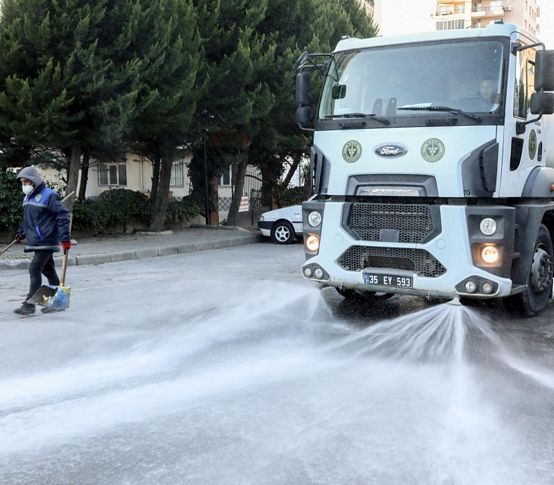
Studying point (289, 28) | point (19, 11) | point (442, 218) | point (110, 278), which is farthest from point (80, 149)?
point (442, 218)

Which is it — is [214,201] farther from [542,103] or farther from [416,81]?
[542,103]

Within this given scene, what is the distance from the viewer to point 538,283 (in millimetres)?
7594

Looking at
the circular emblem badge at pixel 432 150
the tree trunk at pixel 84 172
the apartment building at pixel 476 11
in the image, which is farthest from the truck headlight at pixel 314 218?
the apartment building at pixel 476 11

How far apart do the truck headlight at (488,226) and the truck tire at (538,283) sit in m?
1.07

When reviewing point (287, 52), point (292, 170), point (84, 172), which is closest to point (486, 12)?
point (292, 170)

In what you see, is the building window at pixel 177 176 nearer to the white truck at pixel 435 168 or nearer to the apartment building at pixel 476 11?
the white truck at pixel 435 168

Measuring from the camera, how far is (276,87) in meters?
20.0

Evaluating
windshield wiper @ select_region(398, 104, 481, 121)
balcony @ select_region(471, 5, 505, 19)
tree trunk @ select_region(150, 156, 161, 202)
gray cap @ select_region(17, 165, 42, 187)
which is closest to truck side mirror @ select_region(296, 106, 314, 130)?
windshield wiper @ select_region(398, 104, 481, 121)

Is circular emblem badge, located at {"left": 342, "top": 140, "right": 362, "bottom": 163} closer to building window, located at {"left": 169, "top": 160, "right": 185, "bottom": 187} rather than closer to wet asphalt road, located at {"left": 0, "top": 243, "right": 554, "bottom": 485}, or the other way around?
wet asphalt road, located at {"left": 0, "top": 243, "right": 554, "bottom": 485}

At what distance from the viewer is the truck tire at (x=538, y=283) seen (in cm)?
747

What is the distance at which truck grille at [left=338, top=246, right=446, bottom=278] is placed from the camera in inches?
264

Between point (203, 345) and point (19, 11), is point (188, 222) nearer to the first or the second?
point (19, 11)

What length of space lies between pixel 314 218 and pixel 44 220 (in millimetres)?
→ 3162

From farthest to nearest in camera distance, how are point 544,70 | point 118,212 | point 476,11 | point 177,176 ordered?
1. point 476,11
2. point 177,176
3. point 118,212
4. point 544,70
